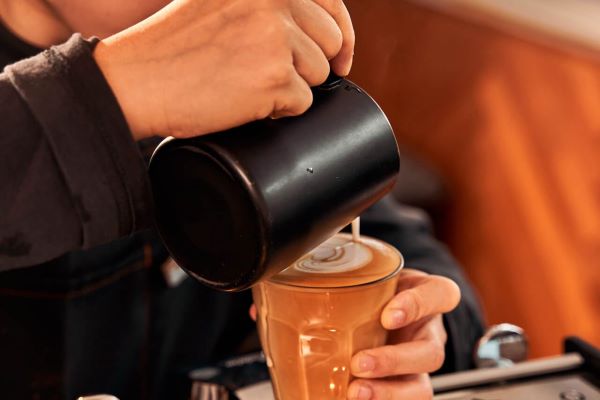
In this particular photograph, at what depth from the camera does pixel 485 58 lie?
2.42 meters

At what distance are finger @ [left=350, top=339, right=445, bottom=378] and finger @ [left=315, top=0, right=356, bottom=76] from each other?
0.84 feet

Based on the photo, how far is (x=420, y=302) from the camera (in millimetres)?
762

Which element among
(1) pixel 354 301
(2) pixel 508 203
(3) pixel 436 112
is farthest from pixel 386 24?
(1) pixel 354 301

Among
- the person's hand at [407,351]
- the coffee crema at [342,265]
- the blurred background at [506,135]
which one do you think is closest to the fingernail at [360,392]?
the person's hand at [407,351]

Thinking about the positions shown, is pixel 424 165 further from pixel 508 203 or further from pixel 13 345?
pixel 13 345

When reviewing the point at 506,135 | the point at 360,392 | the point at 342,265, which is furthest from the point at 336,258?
the point at 506,135

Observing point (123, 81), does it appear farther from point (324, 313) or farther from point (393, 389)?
point (393, 389)

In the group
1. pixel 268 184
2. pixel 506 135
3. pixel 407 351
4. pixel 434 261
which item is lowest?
pixel 506 135

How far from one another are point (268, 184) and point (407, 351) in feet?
0.87

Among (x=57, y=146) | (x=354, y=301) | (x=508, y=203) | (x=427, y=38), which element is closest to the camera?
(x=57, y=146)

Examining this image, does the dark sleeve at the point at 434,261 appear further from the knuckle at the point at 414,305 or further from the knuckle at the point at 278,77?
the knuckle at the point at 278,77

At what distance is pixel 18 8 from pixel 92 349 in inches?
18.0

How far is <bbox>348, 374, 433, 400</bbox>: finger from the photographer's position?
0.72 meters

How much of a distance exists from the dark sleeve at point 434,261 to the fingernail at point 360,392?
26 cm
